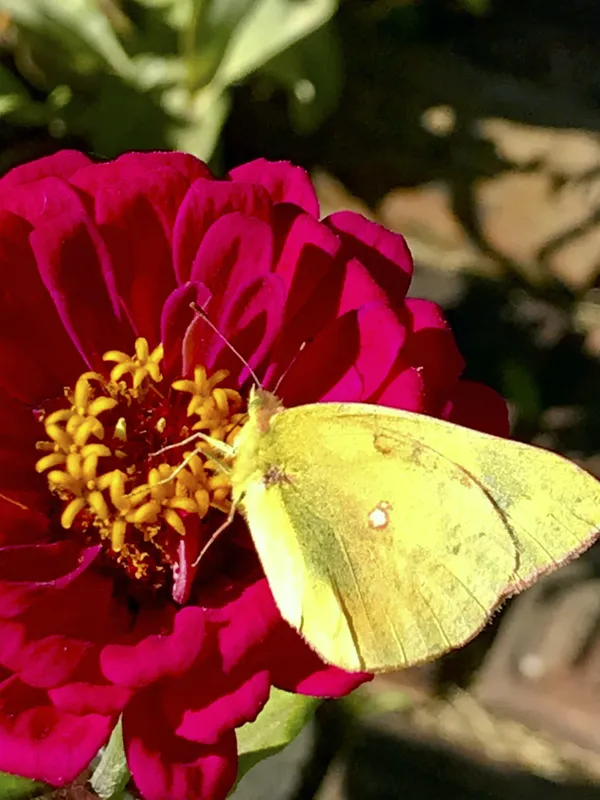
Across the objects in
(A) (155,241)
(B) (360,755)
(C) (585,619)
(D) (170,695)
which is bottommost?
(B) (360,755)

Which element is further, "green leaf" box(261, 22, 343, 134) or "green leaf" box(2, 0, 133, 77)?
"green leaf" box(261, 22, 343, 134)

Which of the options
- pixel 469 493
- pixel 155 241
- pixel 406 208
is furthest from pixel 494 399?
pixel 406 208

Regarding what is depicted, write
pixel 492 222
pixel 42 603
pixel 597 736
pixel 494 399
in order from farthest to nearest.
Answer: pixel 492 222 → pixel 597 736 → pixel 494 399 → pixel 42 603

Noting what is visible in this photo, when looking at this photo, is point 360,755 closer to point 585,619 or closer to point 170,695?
point 585,619

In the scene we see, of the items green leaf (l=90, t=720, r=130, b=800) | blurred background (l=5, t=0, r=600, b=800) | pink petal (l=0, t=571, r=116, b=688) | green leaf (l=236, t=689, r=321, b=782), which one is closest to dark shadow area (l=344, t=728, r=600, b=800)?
blurred background (l=5, t=0, r=600, b=800)

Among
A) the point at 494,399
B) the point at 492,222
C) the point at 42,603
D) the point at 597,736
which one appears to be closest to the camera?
the point at 42,603

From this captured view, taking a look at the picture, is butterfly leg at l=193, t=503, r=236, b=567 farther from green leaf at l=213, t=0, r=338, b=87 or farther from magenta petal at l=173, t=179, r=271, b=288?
green leaf at l=213, t=0, r=338, b=87

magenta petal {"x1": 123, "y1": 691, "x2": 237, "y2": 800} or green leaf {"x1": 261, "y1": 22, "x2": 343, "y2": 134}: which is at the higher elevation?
green leaf {"x1": 261, "y1": 22, "x2": 343, "y2": 134}
